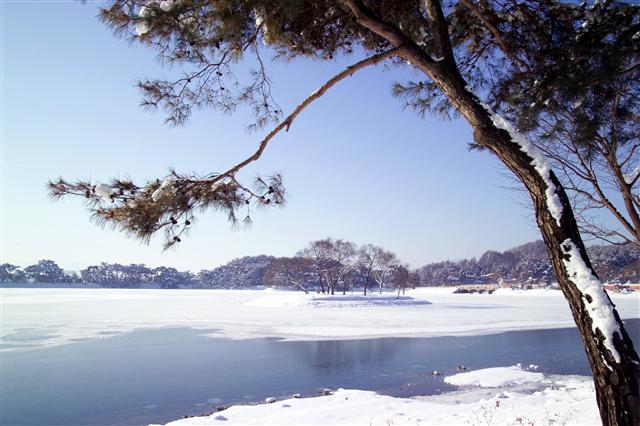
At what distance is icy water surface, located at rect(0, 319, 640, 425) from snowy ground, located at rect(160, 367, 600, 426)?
0.74 meters

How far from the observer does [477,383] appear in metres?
→ 8.48

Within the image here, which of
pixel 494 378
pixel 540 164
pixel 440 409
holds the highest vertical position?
pixel 540 164

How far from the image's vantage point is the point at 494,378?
8.88 metres

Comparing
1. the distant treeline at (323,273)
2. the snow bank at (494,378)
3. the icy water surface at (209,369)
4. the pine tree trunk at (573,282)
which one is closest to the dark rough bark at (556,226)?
the pine tree trunk at (573,282)

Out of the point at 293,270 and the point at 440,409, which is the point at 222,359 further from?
the point at 293,270

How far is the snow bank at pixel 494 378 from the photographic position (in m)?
8.48

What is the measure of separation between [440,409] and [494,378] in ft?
10.4

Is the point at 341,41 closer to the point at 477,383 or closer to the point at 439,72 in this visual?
the point at 439,72

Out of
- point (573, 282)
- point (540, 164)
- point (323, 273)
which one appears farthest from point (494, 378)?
point (323, 273)

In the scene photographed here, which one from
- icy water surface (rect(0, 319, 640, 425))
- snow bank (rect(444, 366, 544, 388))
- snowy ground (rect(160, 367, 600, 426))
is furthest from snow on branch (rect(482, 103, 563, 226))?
snow bank (rect(444, 366, 544, 388))

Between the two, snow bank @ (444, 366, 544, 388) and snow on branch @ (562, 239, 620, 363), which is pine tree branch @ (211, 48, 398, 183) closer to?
snow on branch @ (562, 239, 620, 363)

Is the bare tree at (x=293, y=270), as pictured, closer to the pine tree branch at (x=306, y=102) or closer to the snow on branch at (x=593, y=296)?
the pine tree branch at (x=306, y=102)

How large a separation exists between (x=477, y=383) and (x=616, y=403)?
278 inches

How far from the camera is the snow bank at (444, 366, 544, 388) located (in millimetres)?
8484
